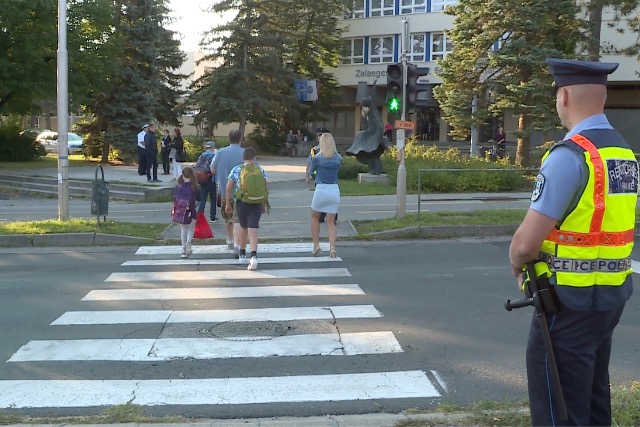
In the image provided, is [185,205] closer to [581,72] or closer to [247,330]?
[247,330]

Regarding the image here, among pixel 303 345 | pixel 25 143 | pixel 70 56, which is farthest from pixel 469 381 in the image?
pixel 25 143

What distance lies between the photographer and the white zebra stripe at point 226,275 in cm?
968

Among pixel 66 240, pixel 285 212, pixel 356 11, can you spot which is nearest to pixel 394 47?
pixel 356 11

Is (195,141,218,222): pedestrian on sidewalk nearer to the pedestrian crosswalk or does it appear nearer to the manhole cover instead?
the pedestrian crosswalk

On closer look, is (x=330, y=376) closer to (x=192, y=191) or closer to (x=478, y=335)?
(x=478, y=335)

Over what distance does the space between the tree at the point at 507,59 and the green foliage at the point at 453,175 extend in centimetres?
276

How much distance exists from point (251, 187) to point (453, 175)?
11.2 metres

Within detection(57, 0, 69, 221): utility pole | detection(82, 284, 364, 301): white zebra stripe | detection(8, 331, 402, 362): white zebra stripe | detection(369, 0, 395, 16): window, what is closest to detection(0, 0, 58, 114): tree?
detection(57, 0, 69, 221): utility pole

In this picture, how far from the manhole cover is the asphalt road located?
0.16 feet

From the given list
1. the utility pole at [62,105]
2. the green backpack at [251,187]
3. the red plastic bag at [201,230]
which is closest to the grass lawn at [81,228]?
the utility pole at [62,105]

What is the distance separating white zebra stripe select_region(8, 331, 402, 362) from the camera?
6.27 m

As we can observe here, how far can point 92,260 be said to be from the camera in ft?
37.1

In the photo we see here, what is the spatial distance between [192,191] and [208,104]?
3174 cm

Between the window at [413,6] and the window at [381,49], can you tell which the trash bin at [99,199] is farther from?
the window at [381,49]
